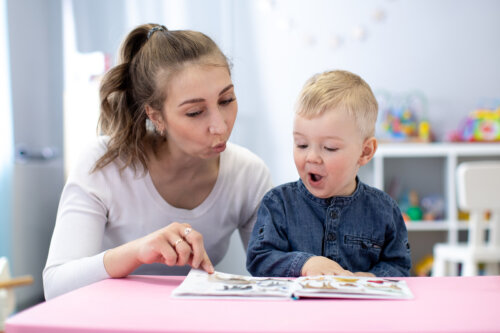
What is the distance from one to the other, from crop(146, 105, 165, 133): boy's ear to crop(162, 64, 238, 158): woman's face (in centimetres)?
6

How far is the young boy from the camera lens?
3.72 feet

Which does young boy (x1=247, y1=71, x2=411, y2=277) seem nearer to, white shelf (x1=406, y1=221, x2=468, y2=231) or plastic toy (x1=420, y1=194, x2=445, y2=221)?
white shelf (x1=406, y1=221, x2=468, y2=231)

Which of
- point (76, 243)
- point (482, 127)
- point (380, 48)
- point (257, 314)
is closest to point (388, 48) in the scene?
point (380, 48)

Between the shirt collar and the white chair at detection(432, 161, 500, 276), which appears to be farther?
the white chair at detection(432, 161, 500, 276)

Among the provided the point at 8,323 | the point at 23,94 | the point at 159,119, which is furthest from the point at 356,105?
the point at 23,94

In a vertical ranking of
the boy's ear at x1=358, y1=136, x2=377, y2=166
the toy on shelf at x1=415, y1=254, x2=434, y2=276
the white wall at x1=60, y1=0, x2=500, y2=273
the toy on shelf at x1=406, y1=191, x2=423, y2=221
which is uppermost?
the white wall at x1=60, y1=0, x2=500, y2=273

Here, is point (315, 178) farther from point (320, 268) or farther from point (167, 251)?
point (167, 251)

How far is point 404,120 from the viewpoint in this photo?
152 inches

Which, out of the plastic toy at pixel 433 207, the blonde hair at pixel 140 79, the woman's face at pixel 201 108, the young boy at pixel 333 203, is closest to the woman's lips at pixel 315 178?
the young boy at pixel 333 203

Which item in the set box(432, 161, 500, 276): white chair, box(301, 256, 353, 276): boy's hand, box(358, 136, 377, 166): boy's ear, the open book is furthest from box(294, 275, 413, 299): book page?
box(432, 161, 500, 276): white chair

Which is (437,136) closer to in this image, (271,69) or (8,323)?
(271,69)

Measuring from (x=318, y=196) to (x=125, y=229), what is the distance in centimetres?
54

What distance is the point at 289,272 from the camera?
1.07 m

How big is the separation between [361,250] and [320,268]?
0.19 metres
